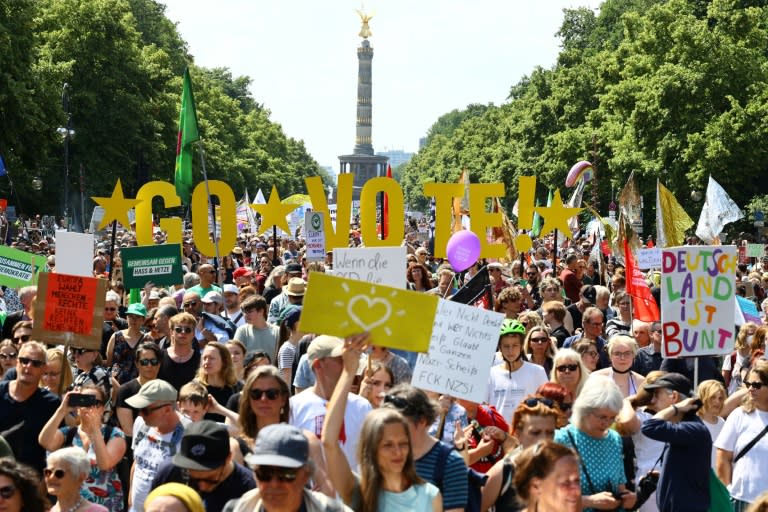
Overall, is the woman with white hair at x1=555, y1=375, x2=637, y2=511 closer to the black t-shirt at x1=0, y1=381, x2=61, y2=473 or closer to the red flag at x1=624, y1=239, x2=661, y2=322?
the black t-shirt at x1=0, y1=381, x2=61, y2=473

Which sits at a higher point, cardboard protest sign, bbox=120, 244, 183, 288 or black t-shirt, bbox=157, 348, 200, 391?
cardboard protest sign, bbox=120, 244, 183, 288

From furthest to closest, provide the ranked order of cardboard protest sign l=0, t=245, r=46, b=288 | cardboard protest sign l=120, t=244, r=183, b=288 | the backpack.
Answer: cardboard protest sign l=120, t=244, r=183, b=288, cardboard protest sign l=0, t=245, r=46, b=288, the backpack

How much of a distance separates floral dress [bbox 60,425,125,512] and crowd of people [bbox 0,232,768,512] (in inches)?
0.4

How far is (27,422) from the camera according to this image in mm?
7090

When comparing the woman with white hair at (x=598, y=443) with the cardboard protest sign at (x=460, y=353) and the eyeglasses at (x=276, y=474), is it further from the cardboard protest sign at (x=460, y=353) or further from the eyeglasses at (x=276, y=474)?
the eyeglasses at (x=276, y=474)

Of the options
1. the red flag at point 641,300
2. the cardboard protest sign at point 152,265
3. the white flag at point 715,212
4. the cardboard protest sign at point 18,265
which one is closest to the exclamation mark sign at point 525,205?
the white flag at point 715,212

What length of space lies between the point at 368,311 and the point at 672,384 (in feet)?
5.77

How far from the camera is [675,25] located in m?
42.4

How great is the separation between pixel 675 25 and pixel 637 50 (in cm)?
482

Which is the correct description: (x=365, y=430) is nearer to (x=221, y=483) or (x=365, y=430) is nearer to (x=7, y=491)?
(x=221, y=483)

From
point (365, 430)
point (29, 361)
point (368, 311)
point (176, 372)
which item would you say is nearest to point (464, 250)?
point (176, 372)

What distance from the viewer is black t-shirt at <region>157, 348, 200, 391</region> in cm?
862

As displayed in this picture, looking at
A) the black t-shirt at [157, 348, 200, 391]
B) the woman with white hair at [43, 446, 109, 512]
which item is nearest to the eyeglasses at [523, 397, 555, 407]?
the woman with white hair at [43, 446, 109, 512]

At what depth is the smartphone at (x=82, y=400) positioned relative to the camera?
651 cm
